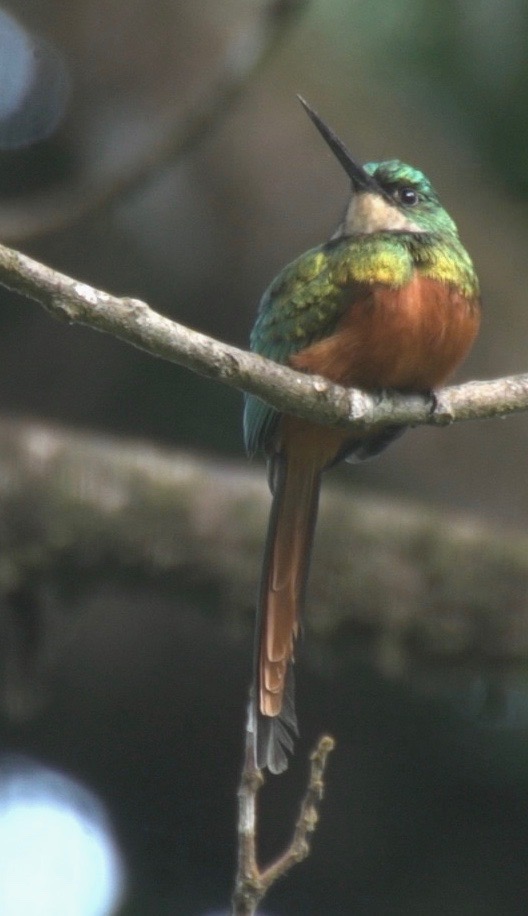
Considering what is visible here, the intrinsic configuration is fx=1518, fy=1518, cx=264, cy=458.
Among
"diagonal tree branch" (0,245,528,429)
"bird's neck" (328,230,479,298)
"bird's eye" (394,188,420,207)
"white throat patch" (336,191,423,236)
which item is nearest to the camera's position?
"diagonal tree branch" (0,245,528,429)

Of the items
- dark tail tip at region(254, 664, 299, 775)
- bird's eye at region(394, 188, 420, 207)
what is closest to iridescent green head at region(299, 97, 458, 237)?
bird's eye at region(394, 188, 420, 207)

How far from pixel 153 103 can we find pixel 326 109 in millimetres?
590

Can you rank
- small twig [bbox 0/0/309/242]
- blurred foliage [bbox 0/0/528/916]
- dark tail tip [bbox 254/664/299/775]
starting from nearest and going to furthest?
dark tail tip [bbox 254/664/299/775], small twig [bbox 0/0/309/242], blurred foliage [bbox 0/0/528/916]

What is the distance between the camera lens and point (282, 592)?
10.3 ft

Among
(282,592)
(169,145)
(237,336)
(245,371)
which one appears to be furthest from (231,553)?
(245,371)

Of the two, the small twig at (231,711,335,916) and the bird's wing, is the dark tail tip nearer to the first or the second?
the small twig at (231,711,335,916)

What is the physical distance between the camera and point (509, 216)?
5.07m

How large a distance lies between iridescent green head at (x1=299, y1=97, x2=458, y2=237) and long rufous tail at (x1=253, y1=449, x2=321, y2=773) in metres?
0.53

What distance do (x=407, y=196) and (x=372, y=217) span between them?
0.16m

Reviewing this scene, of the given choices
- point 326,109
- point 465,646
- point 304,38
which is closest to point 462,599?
point 465,646

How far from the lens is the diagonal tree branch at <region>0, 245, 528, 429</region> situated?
2.24 meters

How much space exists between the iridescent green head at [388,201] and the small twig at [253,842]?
4.59 feet

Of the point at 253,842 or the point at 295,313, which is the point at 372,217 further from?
the point at 253,842

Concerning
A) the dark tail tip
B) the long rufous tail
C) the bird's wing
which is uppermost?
the bird's wing
